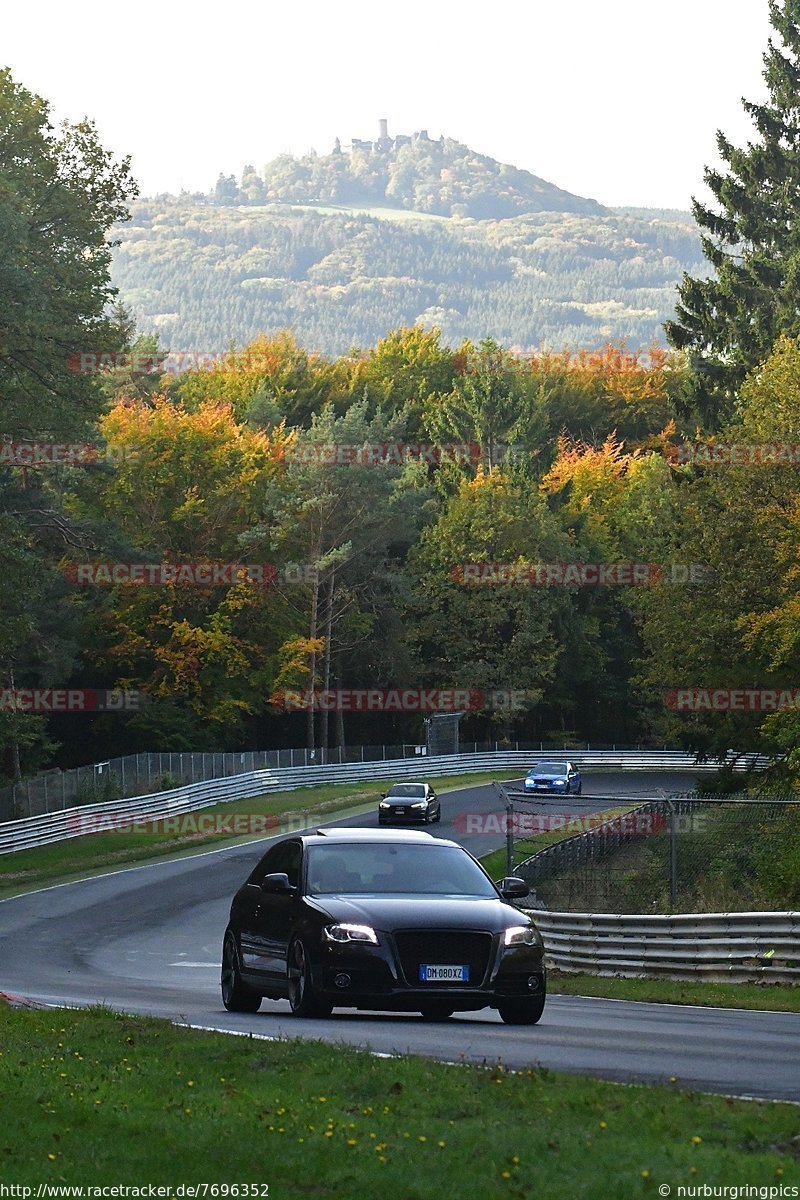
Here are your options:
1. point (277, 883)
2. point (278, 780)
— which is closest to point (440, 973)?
point (277, 883)

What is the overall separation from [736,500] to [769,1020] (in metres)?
34.8

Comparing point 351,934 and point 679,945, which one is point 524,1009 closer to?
point 351,934

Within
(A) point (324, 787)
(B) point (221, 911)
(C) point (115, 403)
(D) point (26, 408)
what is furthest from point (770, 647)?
(C) point (115, 403)

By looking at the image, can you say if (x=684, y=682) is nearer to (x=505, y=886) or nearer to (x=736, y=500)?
(x=736, y=500)

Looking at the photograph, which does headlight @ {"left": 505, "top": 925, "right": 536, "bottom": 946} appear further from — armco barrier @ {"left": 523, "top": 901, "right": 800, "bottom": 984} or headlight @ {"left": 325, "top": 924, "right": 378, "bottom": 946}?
armco barrier @ {"left": 523, "top": 901, "right": 800, "bottom": 984}

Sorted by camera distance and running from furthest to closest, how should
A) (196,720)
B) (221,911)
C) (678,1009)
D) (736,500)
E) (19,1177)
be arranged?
(196,720), (736,500), (221,911), (678,1009), (19,1177)

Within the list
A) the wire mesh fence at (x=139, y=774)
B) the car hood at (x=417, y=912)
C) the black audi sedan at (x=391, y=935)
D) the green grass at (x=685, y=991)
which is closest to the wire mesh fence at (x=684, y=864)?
the green grass at (x=685, y=991)

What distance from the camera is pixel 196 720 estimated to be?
78375 mm

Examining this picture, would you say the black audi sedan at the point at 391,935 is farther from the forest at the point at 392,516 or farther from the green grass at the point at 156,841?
the green grass at the point at 156,841

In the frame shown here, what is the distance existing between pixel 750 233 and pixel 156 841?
2886 centimetres

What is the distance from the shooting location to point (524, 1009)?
51.1 ft

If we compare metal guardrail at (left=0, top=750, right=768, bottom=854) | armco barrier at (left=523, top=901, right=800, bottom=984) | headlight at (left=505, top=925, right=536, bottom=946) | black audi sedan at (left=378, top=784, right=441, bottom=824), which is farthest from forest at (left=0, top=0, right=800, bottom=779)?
headlight at (left=505, top=925, right=536, bottom=946)

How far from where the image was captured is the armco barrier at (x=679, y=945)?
21.1 metres

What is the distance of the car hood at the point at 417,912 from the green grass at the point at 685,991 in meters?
4.25
